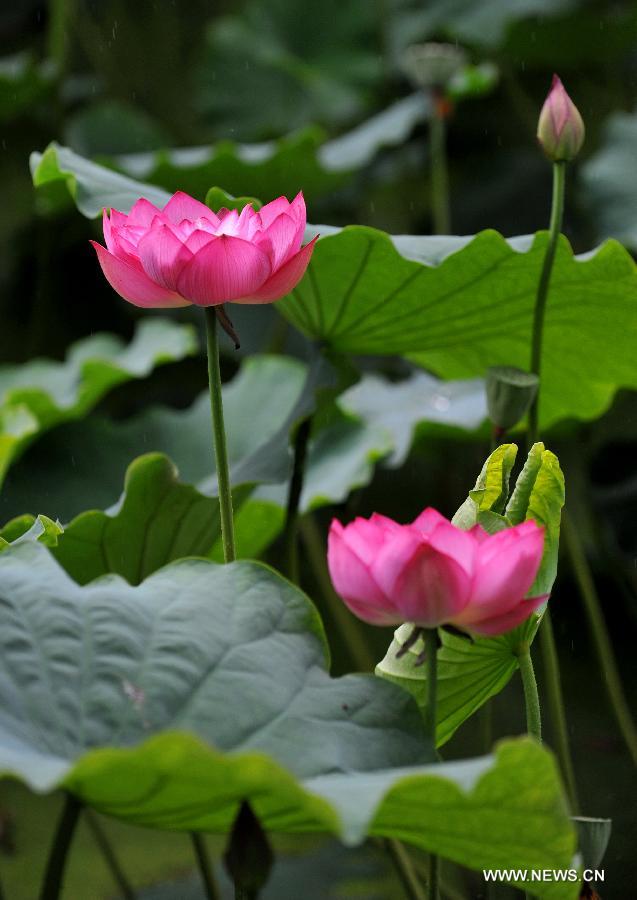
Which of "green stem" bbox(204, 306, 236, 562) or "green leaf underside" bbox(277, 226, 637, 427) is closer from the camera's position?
"green stem" bbox(204, 306, 236, 562)

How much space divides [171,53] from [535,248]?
2.24 meters

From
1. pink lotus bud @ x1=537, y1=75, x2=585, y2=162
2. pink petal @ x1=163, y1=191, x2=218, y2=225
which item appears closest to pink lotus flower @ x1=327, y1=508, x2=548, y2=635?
pink petal @ x1=163, y1=191, x2=218, y2=225

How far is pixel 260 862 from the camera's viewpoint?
1.67 ft

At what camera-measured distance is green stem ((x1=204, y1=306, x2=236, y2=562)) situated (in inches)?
25.0

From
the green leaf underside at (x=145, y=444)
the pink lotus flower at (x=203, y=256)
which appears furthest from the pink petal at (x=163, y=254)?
the green leaf underside at (x=145, y=444)

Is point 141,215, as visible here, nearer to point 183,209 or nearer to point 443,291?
point 183,209

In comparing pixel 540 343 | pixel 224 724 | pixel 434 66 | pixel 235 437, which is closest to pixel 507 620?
pixel 224 724

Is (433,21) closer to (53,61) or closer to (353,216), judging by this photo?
(353,216)

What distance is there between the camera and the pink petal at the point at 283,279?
0.62 meters

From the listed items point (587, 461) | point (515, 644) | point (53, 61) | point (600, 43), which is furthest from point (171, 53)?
point (515, 644)

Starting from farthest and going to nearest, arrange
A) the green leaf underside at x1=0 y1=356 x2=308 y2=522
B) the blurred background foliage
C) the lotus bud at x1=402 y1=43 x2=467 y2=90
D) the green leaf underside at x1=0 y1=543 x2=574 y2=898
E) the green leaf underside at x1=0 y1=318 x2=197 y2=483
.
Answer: the blurred background foliage, the lotus bud at x1=402 y1=43 x2=467 y2=90, the green leaf underside at x1=0 y1=356 x2=308 y2=522, the green leaf underside at x1=0 y1=318 x2=197 y2=483, the green leaf underside at x1=0 y1=543 x2=574 y2=898

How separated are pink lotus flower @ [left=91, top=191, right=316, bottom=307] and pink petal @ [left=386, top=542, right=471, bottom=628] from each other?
19cm

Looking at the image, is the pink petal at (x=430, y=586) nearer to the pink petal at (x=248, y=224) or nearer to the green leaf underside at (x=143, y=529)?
the pink petal at (x=248, y=224)

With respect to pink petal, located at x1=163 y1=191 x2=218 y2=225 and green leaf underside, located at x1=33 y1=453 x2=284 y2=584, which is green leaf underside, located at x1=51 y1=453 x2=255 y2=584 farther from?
pink petal, located at x1=163 y1=191 x2=218 y2=225
